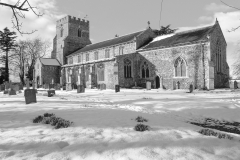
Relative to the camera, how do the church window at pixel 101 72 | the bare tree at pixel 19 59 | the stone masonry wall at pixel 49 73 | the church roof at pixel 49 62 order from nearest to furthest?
the church window at pixel 101 72, the stone masonry wall at pixel 49 73, the church roof at pixel 49 62, the bare tree at pixel 19 59

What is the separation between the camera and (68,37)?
38.5m

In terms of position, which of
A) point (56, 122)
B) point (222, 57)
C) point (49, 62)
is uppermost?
point (49, 62)

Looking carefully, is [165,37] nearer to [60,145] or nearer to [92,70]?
[92,70]

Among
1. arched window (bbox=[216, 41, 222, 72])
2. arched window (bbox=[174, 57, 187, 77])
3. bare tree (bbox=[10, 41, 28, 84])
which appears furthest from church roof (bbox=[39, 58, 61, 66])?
arched window (bbox=[216, 41, 222, 72])

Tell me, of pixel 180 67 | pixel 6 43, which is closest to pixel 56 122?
pixel 180 67

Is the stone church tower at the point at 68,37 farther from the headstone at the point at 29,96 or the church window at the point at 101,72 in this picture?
the headstone at the point at 29,96

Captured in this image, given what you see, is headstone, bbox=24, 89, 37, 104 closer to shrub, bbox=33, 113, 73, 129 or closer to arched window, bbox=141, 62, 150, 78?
shrub, bbox=33, 113, 73, 129

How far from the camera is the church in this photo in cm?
2000

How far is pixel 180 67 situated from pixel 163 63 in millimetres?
2451

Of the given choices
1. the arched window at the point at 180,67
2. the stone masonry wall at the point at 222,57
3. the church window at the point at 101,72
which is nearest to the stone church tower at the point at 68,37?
the church window at the point at 101,72

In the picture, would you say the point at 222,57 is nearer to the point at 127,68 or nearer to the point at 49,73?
the point at 127,68

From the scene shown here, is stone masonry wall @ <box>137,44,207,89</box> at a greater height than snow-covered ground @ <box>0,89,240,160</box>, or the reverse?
stone masonry wall @ <box>137,44,207,89</box>

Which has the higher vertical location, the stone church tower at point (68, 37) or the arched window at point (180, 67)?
the stone church tower at point (68, 37)

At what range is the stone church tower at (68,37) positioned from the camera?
38412 mm
